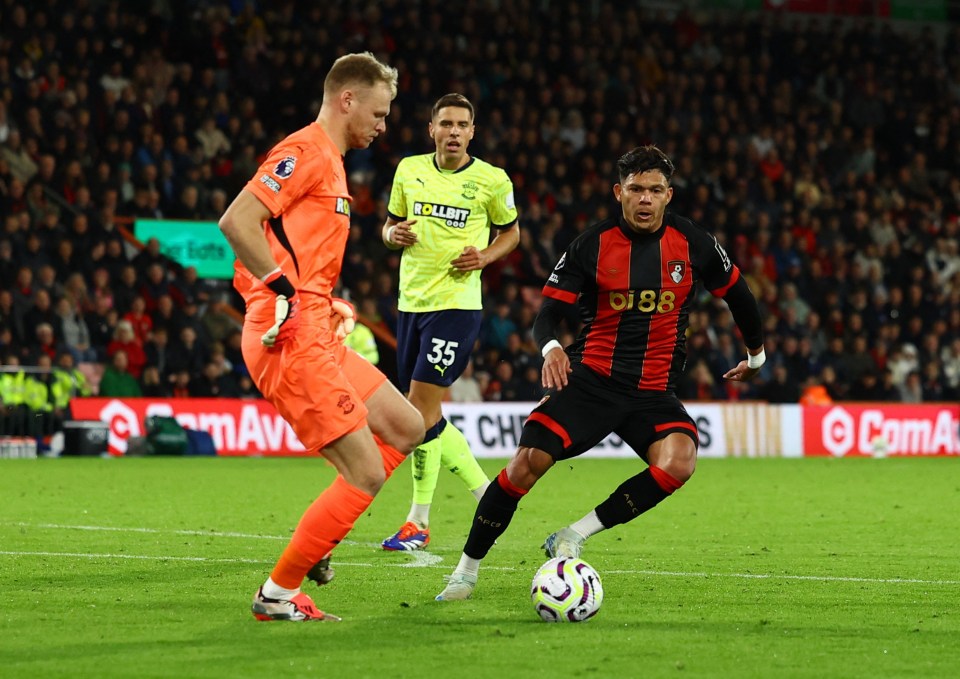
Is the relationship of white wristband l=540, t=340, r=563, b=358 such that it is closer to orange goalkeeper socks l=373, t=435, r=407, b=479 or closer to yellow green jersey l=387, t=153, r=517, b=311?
orange goalkeeper socks l=373, t=435, r=407, b=479

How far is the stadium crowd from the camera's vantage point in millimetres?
19703

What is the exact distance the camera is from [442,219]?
9.66 meters

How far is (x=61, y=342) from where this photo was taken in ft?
62.5

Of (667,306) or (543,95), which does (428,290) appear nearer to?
(667,306)

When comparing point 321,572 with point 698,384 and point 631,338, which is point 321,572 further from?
point 698,384

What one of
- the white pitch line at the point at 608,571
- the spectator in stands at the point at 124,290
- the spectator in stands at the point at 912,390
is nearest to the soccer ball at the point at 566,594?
the white pitch line at the point at 608,571

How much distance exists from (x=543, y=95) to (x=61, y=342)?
33.0ft

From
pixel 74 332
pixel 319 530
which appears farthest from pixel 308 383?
pixel 74 332

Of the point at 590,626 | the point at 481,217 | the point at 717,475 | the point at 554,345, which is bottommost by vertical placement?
the point at 717,475

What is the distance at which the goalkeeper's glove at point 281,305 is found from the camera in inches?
237

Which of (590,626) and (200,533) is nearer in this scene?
(590,626)

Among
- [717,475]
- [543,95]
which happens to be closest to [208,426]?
[717,475]

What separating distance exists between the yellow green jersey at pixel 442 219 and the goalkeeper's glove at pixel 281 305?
346 centimetres

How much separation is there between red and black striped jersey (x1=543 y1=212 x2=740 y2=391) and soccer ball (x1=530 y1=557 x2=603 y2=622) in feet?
4.27
